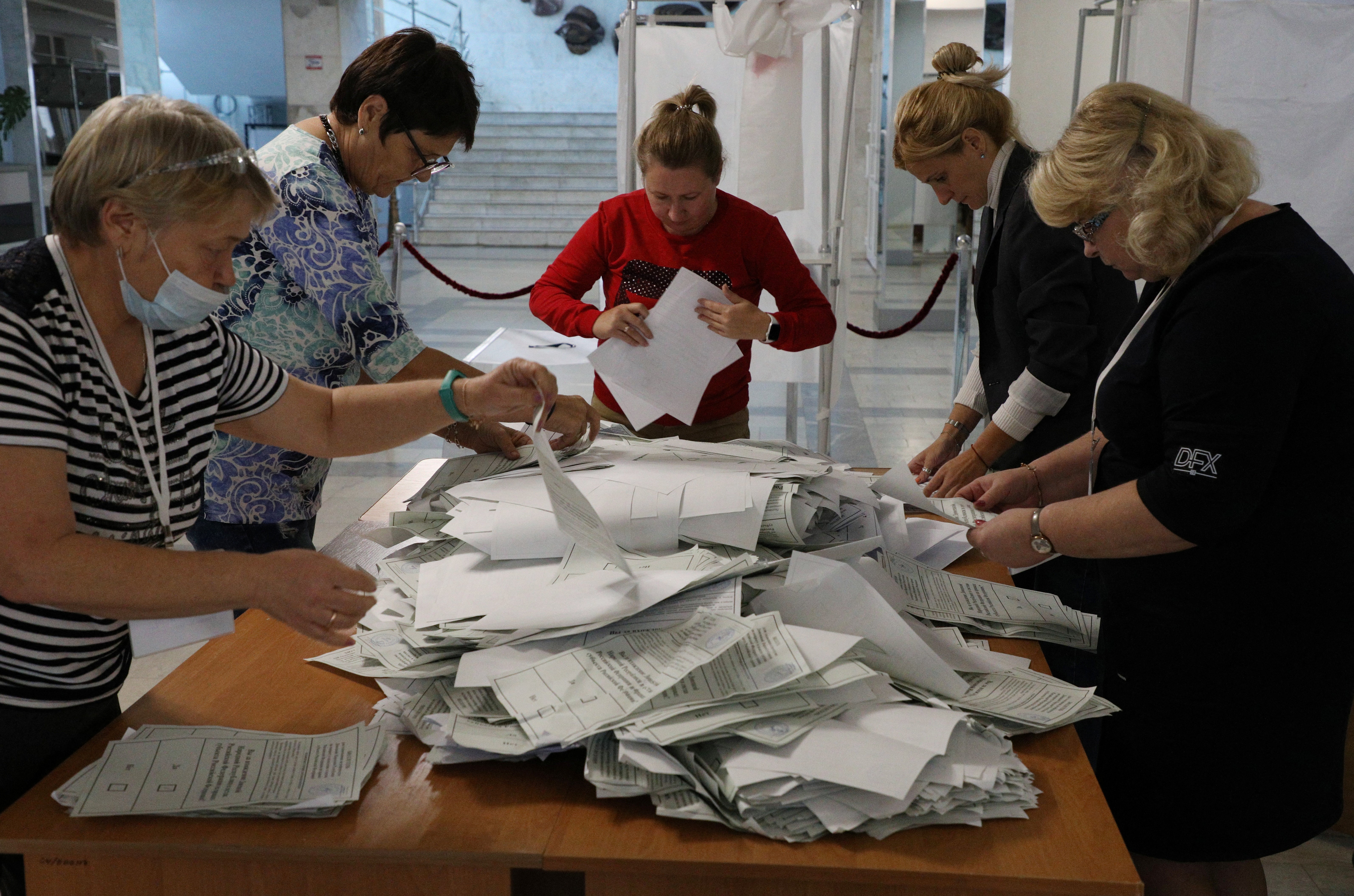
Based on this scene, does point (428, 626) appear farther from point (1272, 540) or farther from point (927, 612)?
point (1272, 540)

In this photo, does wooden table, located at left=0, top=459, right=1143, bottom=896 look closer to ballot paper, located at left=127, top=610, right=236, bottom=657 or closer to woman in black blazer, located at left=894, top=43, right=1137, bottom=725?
ballot paper, located at left=127, top=610, right=236, bottom=657

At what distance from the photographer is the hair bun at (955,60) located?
220cm

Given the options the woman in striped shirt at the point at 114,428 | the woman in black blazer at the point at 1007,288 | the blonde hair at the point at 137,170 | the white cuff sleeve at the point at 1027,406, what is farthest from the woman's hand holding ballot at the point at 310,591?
the white cuff sleeve at the point at 1027,406

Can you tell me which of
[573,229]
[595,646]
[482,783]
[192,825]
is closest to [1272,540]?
[595,646]

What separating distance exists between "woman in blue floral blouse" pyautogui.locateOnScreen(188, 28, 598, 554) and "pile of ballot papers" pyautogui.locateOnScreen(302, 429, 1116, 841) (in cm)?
27

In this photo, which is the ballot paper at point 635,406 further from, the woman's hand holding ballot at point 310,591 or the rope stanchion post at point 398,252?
the rope stanchion post at point 398,252

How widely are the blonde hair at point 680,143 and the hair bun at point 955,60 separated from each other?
0.50 metres

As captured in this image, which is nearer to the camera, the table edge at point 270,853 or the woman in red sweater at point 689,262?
the table edge at point 270,853

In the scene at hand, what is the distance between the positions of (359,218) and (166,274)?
0.60m

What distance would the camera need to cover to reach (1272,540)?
4.29 ft

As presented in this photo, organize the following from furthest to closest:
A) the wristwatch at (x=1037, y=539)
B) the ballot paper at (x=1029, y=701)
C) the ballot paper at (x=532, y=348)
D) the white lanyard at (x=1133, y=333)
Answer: the ballot paper at (x=532, y=348)
the wristwatch at (x=1037, y=539)
the white lanyard at (x=1133, y=333)
the ballot paper at (x=1029, y=701)

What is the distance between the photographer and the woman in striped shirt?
1.03 metres

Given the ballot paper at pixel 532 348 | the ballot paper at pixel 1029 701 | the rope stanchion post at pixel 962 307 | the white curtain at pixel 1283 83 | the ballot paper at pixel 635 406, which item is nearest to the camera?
the ballot paper at pixel 1029 701

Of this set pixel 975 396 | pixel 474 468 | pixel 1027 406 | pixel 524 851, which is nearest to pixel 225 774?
pixel 524 851
